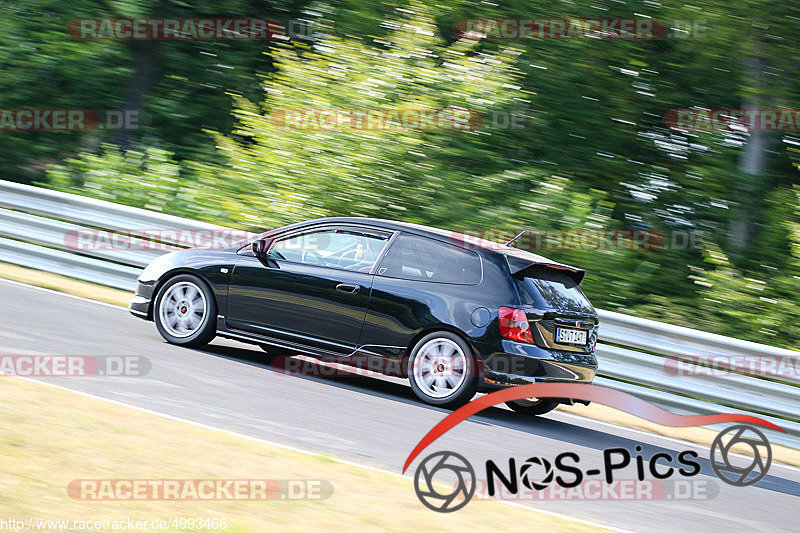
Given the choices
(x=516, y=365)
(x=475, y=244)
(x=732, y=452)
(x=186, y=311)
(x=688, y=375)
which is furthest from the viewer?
(x=688, y=375)

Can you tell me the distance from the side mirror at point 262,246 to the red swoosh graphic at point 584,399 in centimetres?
244

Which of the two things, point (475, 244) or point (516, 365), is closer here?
point (516, 365)

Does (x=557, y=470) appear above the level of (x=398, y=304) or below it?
below

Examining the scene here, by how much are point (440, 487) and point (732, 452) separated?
424 centimetres

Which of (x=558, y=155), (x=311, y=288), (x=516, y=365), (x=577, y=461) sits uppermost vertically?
(x=558, y=155)

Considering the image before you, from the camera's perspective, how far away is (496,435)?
24.8 feet

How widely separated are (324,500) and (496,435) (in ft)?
8.94

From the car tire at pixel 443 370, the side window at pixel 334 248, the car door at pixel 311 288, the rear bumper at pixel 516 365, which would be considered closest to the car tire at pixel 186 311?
the car door at pixel 311 288

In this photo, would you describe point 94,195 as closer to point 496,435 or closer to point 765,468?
point 496,435

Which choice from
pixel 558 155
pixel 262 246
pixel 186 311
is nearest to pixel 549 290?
pixel 262 246

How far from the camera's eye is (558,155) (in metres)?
15.7

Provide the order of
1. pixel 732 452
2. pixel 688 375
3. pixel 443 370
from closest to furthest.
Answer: pixel 443 370 < pixel 732 452 < pixel 688 375

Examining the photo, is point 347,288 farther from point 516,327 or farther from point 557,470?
point 557,470

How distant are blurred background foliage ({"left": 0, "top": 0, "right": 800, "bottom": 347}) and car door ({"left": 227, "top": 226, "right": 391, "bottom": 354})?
4.99m
